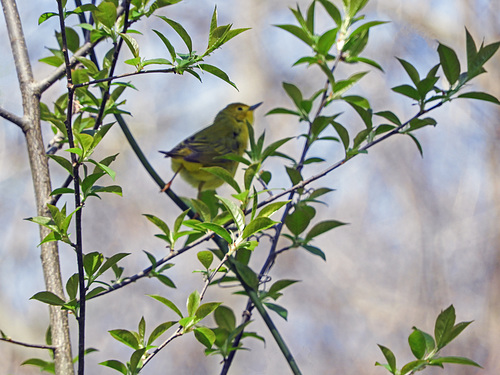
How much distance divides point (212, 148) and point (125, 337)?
199 centimetres

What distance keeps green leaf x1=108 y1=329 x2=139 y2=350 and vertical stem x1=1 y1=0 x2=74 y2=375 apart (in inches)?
4.3

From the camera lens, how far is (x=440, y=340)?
1.11 metres

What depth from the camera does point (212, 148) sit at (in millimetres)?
2941

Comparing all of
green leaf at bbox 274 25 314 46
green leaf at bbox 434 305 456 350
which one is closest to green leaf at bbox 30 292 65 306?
green leaf at bbox 434 305 456 350

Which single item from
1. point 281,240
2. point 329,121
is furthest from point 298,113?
point 281,240

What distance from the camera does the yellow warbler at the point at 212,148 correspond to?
2703 mm

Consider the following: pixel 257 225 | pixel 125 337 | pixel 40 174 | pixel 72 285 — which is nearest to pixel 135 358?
pixel 125 337

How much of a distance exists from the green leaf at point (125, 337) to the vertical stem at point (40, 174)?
108 mm

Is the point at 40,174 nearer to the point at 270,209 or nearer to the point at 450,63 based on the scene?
the point at 270,209

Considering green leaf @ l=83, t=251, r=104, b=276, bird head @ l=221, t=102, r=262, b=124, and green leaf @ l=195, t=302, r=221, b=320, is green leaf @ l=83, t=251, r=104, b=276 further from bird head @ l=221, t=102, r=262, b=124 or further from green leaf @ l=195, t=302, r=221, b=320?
bird head @ l=221, t=102, r=262, b=124

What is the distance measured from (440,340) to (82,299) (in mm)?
650

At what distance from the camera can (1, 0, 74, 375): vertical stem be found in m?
1.04

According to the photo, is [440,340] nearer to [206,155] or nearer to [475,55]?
[475,55]

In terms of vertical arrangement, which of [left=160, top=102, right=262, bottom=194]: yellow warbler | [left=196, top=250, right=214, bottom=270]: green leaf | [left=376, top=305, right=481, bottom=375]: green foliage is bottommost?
[left=376, top=305, right=481, bottom=375]: green foliage
